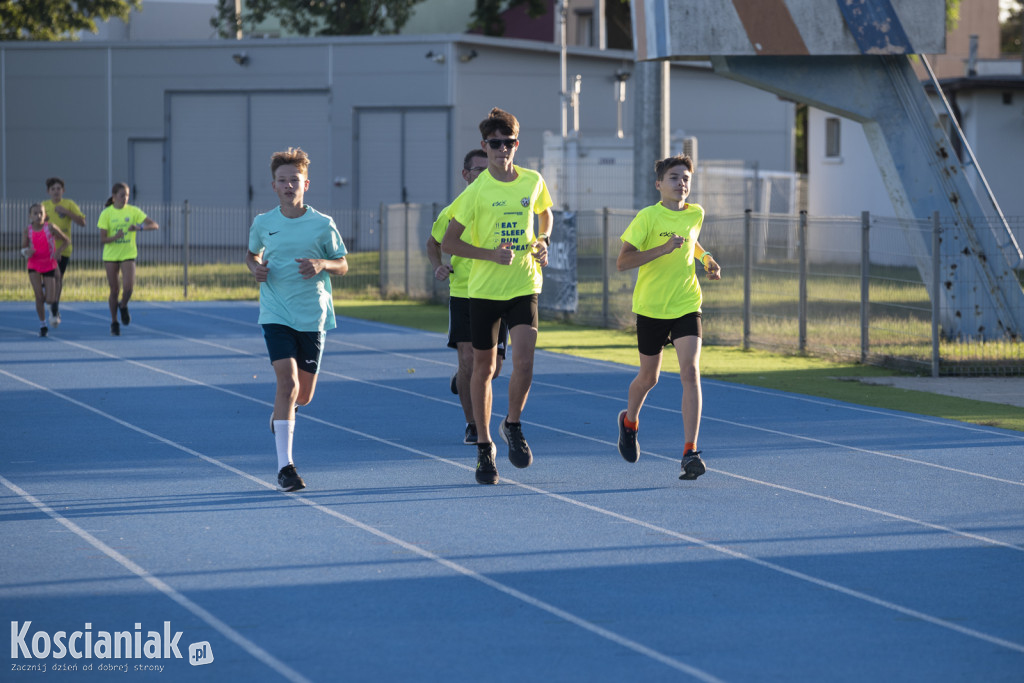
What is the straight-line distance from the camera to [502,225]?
834 centimetres

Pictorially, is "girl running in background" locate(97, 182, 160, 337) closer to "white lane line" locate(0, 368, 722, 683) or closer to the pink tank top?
the pink tank top

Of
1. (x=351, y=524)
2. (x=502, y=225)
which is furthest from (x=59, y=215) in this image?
(x=351, y=524)

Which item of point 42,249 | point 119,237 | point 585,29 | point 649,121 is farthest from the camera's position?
point 585,29

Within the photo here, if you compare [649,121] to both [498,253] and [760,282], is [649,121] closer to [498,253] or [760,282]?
[760,282]

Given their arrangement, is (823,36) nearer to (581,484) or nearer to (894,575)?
(581,484)

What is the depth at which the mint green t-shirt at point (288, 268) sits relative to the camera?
8336 millimetres

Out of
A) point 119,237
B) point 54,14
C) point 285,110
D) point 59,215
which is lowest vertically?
point 119,237

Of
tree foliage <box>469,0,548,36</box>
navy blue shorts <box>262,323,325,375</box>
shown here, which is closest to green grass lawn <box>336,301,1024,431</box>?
navy blue shorts <box>262,323,325,375</box>

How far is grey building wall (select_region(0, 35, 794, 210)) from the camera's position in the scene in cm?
3819

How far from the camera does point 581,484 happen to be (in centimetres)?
870

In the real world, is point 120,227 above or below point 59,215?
below

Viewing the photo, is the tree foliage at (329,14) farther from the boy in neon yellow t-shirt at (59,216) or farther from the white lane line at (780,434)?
the white lane line at (780,434)

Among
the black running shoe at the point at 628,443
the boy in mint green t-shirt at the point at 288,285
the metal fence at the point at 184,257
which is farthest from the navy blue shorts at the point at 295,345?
the metal fence at the point at 184,257

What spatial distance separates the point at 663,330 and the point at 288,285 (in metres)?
2.39
